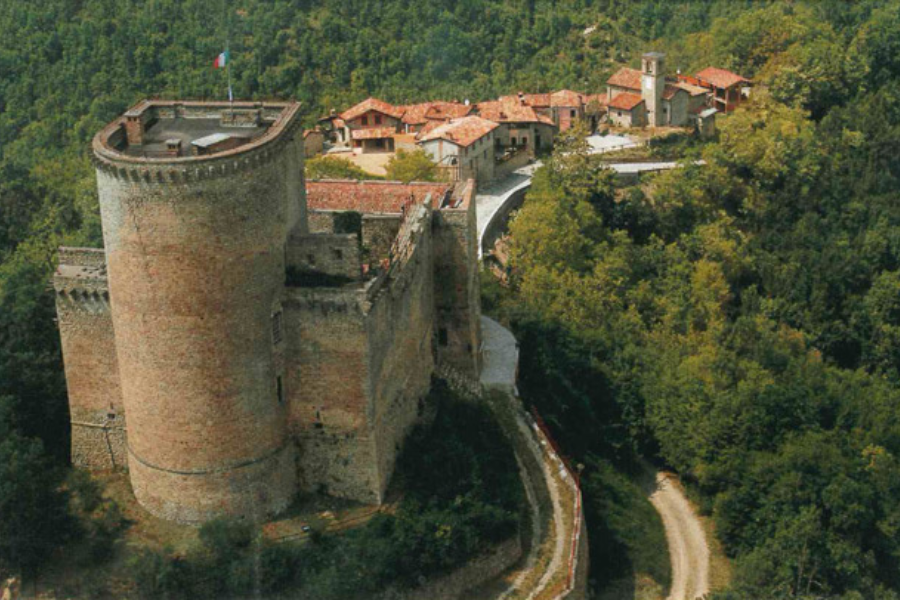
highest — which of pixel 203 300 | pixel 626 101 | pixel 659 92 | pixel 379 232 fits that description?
pixel 203 300

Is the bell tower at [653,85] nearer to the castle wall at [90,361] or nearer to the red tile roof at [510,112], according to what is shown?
the red tile roof at [510,112]

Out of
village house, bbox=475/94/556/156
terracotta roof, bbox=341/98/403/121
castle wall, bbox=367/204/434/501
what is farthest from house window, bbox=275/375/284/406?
terracotta roof, bbox=341/98/403/121

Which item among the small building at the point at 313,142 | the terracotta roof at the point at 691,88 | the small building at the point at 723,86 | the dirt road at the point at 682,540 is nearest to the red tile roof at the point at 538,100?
the terracotta roof at the point at 691,88

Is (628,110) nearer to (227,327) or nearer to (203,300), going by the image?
(227,327)

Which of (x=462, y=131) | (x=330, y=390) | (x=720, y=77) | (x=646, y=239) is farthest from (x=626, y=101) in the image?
(x=330, y=390)

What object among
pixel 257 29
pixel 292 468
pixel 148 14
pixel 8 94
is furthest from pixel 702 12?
pixel 292 468

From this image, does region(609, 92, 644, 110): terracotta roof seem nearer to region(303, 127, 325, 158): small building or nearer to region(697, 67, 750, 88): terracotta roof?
region(697, 67, 750, 88): terracotta roof
